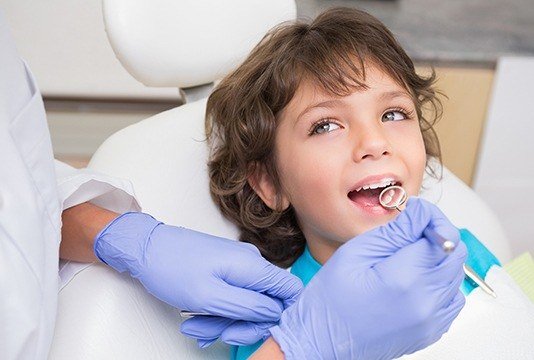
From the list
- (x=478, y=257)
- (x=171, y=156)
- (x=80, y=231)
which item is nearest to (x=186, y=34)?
(x=171, y=156)

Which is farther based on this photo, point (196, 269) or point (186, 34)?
point (186, 34)

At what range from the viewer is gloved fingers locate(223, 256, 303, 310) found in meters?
1.02

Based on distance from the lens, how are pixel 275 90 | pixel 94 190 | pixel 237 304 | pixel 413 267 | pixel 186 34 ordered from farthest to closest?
1. pixel 186 34
2. pixel 275 90
3. pixel 94 190
4. pixel 237 304
5. pixel 413 267

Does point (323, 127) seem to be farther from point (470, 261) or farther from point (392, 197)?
point (470, 261)

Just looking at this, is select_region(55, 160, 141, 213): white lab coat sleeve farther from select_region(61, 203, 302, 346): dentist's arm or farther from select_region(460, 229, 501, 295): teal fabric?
select_region(460, 229, 501, 295): teal fabric

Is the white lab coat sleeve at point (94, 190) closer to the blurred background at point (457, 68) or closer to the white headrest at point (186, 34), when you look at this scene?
the white headrest at point (186, 34)

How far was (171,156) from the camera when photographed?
130 cm

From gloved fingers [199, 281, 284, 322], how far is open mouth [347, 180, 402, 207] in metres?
0.22

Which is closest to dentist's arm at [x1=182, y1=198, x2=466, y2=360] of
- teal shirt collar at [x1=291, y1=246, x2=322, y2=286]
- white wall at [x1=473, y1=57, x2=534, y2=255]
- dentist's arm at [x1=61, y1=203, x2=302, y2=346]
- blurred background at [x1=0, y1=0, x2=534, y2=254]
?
dentist's arm at [x1=61, y1=203, x2=302, y2=346]

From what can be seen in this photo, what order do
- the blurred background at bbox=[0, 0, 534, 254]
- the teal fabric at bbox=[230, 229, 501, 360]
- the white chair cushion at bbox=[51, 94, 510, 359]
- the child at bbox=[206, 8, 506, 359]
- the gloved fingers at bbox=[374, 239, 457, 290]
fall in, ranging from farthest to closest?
1. the blurred background at bbox=[0, 0, 534, 254]
2. the teal fabric at bbox=[230, 229, 501, 360]
3. the child at bbox=[206, 8, 506, 359]
4. the white chair cushion at bbox=[51, 94, 510, 359]
5. the gloved fingers at bbox=[374, 239, 457, 290]

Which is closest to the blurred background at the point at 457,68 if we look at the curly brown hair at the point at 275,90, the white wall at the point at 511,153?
the white wall at the point at 511,153

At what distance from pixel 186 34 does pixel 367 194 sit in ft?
1.69

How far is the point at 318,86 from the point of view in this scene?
116 cm

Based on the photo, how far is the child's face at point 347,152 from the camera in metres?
1.08
